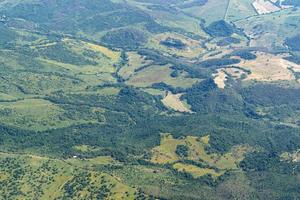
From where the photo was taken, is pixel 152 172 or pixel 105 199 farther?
pixel 152 172

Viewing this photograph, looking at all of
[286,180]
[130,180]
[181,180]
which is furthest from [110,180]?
[286,180]

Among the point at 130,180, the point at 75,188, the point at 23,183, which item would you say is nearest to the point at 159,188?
the point at 130,180

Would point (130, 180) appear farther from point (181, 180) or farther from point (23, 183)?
point (23, 183)

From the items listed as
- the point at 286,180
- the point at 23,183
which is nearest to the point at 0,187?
the point at 23,183

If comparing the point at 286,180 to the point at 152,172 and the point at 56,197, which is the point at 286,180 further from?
the point at 56,197

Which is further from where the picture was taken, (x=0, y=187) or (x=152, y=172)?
(x=152, y=172)

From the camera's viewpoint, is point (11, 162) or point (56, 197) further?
point (11, 162)

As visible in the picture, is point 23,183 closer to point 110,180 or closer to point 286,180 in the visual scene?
point 110,180
